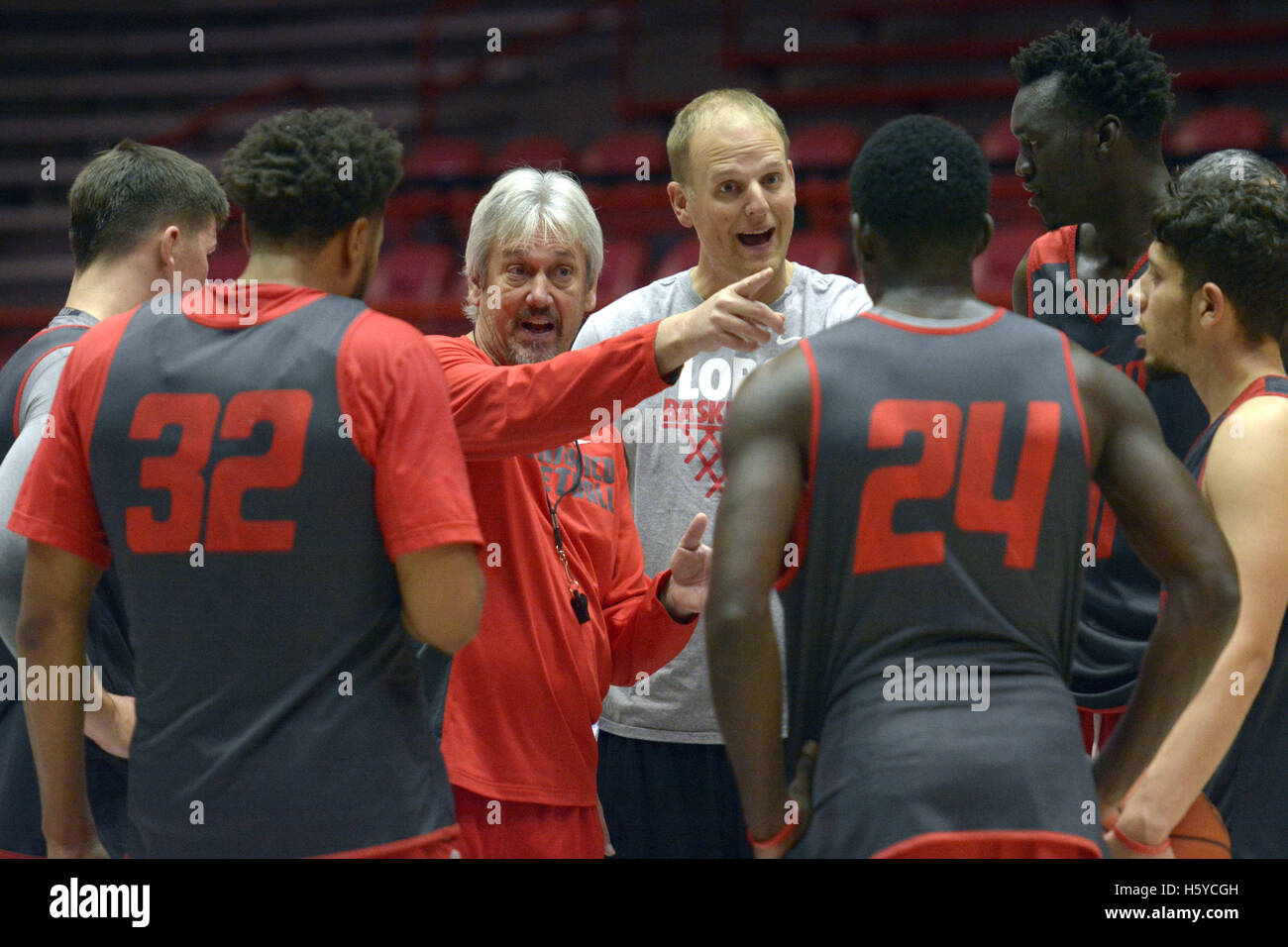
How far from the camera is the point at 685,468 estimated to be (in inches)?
118

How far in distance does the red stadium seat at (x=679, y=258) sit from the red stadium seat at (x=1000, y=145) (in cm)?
175

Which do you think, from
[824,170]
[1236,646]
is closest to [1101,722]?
[1236,646]

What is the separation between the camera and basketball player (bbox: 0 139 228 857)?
239cm

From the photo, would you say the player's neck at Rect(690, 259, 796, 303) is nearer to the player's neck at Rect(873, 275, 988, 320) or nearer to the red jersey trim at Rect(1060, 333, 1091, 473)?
the player's neck at Rect(873, 275, 988, 320)

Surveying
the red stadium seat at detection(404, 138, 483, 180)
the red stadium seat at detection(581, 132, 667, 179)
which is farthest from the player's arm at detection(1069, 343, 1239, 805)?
the red stadium seat at detection(404, 138, 483, 180)

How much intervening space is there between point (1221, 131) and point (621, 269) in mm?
3555

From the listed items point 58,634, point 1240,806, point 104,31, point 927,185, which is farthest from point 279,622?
point 104,31

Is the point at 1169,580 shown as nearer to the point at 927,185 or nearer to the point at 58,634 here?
the point at 927,185

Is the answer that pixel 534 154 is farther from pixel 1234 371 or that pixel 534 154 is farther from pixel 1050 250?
pixel 1234 371

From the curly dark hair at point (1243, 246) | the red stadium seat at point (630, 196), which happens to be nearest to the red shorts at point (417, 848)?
the curly dark hair at point (1243, 246)

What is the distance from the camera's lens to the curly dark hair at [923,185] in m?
1.91

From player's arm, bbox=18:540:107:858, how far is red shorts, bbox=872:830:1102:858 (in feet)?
4.10

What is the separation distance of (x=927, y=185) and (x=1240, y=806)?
1.25m

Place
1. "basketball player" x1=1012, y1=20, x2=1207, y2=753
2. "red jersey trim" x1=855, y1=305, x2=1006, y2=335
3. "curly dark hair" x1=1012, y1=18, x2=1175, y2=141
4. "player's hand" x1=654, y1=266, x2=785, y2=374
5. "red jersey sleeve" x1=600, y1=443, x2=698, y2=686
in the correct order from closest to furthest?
"red jersey trim" x1=855, y1=305, x2=1006, y2=335 → "player's hand" x1=654, y1=266, x2=785, y2=374 → "red jersey sleeve" x1=600, y1=443, x2=698, y2=686 → "basketball player" x1=1012, y1=20, x2=1207, y2=753 → "curly dark hair" x1=1012, y1=18, x2=1175, y2=141
